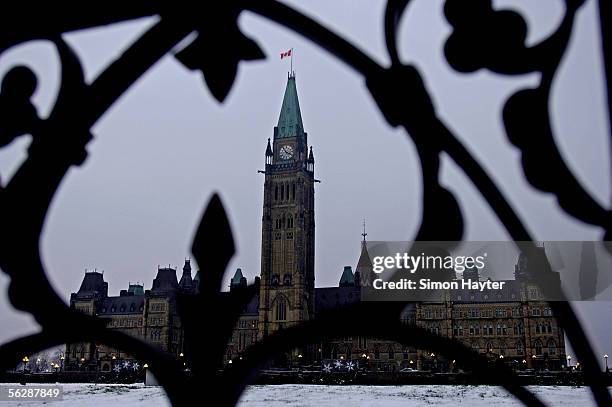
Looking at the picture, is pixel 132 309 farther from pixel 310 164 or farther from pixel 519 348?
pixel 519 348

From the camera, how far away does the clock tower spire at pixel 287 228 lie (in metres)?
64.8

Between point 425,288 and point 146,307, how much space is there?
229 ft

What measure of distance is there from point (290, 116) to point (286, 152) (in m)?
3.93

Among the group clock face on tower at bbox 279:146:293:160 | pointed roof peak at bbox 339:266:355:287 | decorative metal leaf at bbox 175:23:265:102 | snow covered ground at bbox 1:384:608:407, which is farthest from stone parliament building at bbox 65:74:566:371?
decorative metal leaf at bbox 175:23:265:102

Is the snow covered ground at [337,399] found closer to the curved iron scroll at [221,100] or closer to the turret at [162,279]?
the curved iron scroll at [221,100]

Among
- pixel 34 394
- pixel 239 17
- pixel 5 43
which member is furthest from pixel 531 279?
pixel 34 394

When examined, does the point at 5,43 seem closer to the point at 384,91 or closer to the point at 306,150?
the point at 384,91

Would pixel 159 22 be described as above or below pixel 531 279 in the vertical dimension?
above

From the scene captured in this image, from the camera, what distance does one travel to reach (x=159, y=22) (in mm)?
852

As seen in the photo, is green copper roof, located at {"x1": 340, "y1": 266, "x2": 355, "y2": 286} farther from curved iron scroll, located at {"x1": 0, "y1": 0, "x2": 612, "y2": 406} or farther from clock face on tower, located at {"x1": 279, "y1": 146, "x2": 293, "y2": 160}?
curved iron scroll, located at {"x1": 0, "y1": 0, "x2": 612, "y2": 406}

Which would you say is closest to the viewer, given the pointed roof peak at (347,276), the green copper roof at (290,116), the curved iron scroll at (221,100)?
the curved iron scroll at (221,100)

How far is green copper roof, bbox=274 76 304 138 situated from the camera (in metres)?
68.7

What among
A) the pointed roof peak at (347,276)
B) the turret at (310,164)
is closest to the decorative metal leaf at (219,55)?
→ the turret at (310,164)

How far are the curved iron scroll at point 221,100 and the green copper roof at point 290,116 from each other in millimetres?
67640
